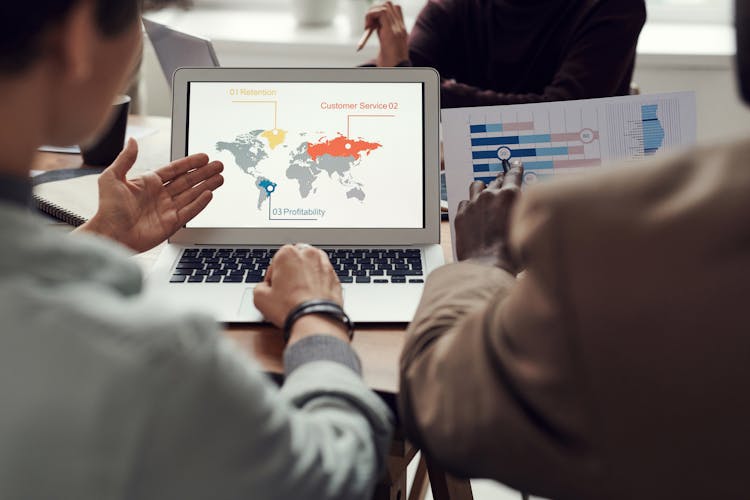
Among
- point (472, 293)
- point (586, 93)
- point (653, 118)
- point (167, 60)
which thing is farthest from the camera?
point (586, 93)

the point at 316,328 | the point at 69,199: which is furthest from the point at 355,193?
the point at 69,199

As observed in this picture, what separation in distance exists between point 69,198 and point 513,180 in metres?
0.87

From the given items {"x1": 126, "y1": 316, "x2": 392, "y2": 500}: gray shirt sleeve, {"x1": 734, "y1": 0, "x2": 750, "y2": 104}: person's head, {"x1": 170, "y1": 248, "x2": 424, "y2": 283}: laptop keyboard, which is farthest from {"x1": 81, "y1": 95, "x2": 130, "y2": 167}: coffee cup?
{"x1": 734, "y1": 0, "x2": 750, "y2": 104}: person's head

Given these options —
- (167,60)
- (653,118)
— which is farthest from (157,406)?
(167,60)

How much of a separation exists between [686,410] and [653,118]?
0.73 meters

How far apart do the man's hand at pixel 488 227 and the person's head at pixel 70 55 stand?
0.45 metres

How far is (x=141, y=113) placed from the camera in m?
2.67

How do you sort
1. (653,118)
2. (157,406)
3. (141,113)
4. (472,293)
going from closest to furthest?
(157,406)
(472,293)
(653,118)
(141,113)

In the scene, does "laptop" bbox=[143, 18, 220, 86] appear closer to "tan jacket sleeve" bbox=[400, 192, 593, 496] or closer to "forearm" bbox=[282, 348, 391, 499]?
"forearm" bbox=[282, 348, 391, 499]

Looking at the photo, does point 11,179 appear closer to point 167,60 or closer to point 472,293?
point 472,293

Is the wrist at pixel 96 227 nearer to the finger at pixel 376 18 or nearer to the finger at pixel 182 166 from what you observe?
the finger at pixel 182 166

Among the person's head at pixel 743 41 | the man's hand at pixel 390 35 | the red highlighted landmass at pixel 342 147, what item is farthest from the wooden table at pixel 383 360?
the man's hand at pixel 390 35

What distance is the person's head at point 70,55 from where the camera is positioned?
0.53 metres

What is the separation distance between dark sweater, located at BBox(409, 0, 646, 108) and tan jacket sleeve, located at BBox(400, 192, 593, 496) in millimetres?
1533
